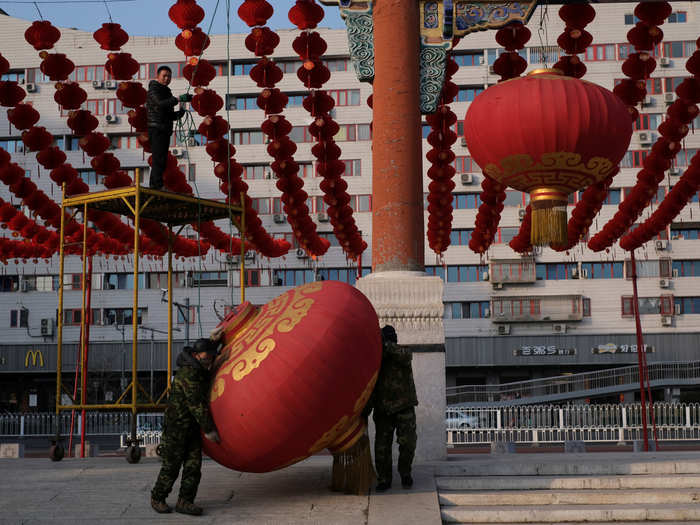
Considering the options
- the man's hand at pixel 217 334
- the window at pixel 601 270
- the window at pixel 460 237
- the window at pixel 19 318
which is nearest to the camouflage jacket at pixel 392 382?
the man's hand at pixel 217 334

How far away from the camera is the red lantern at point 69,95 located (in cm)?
1135

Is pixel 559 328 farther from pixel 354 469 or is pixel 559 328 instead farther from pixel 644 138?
pixel 354 469

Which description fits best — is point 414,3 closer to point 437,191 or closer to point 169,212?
point 169,212

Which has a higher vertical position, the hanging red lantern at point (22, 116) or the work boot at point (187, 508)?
the hanging red lantern at point (22, 116)

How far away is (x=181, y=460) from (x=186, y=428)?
29cm

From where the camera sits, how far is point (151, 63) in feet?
165

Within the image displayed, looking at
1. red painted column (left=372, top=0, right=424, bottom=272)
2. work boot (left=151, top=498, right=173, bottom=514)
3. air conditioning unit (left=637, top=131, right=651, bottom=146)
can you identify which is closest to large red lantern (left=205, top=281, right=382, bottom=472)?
work boot (left=151, top=498, right=173, bottom=514)

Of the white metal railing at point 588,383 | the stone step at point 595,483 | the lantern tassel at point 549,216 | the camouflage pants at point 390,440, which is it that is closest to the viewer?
the stone step at point 595,483

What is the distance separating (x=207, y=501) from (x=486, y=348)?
42.0 m

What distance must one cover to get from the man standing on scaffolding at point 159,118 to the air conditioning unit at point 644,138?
41.4m

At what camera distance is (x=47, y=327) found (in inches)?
1960

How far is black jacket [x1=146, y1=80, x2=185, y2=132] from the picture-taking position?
381 inches

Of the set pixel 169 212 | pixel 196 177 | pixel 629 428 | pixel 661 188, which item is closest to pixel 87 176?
pixel 196 177

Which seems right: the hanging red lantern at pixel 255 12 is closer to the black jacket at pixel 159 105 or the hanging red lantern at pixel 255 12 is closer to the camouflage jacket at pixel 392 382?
the black jacket at pixel 159 105
